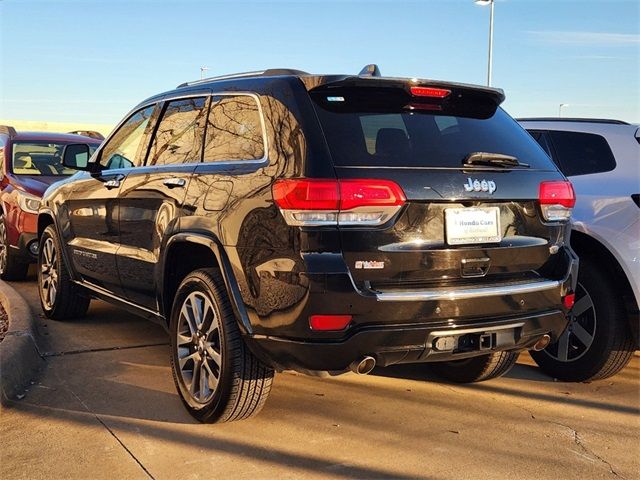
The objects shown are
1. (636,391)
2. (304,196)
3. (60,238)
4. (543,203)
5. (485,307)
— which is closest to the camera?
(304,196)

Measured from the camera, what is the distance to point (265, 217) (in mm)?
3459

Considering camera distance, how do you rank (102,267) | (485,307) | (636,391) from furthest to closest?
1. (102,267)
2. (636,391)
3. (485,307)

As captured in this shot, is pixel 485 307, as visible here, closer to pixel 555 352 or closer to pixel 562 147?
pixel 555 352

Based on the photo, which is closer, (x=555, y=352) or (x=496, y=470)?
(x=496, y=470)

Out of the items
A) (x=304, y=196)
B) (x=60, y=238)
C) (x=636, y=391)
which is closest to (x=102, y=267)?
(x=60, y=238)

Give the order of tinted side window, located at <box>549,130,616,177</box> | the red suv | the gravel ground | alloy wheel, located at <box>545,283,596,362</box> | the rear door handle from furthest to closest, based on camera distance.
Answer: the red suv → the gravel ground → tinted side window, located at <box>549,130,616,177</box> → alloy wheel, located at <box>545,283,596,362</box> → the rear door handle

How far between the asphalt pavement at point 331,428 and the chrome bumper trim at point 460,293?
0.82 metres

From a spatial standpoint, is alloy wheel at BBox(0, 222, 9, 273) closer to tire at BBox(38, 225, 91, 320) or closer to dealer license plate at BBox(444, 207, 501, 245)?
tire at BBox(38, 225, 91, 320)

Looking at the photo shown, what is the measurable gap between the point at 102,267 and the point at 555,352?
332 cm

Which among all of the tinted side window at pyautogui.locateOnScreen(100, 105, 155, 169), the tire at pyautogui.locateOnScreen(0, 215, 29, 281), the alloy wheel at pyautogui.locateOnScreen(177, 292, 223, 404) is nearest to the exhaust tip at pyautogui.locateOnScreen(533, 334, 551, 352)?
the alloy wheel at pyautogui.locateOnScreen(177, 292, 223, 404)

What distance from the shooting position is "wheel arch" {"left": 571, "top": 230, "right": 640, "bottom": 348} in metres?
4.54

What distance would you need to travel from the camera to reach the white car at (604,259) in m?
4.56

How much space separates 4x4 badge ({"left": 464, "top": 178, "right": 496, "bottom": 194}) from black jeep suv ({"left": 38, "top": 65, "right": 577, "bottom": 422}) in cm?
1

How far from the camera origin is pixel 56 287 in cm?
616
